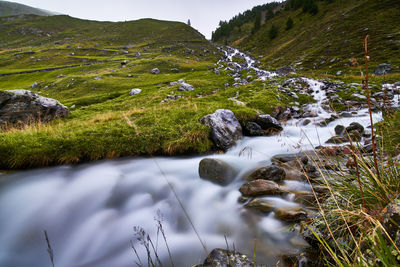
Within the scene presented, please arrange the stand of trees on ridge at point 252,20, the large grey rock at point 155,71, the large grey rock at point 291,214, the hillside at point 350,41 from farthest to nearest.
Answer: the stand of trees on ridge at point 252,20 < the large grey rock at point 155,71 < the hillside at point 350,41 < the large grey rock at point 291,214

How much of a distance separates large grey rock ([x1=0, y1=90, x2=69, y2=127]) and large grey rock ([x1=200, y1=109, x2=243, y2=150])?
11.7m

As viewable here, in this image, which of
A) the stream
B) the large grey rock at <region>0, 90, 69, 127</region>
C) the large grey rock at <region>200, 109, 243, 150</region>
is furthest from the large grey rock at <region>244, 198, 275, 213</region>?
the large grey rock at <region>0, 90, 69, 127</region>

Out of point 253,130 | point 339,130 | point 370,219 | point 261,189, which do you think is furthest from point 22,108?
point 339,130

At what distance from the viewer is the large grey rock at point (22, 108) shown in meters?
12.7

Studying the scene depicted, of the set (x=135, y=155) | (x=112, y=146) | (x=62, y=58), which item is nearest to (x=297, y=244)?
(x=135, y=155)

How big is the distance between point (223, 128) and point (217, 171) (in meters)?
3.14

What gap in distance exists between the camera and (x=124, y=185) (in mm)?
6137

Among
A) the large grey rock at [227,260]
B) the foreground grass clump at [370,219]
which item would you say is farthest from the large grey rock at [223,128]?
the foreground grass clump at [370,219]

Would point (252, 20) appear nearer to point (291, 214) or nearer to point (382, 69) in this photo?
point (382, 69)

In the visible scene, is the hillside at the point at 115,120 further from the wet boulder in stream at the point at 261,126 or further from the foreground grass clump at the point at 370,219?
the foreground grass clump at the point at 370,219

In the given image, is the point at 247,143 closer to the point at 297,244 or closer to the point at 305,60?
the point at 297,244

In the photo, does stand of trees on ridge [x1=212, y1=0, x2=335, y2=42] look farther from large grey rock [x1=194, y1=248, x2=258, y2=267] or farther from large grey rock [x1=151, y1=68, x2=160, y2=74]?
large grey rock [x1=194, y1=248, x2=258, y2=267]

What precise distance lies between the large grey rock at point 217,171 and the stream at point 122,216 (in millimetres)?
214

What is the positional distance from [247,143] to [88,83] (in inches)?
1534
